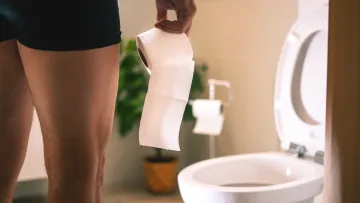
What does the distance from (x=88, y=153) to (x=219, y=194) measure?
594mm

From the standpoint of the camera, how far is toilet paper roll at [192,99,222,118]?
2054 millimetres

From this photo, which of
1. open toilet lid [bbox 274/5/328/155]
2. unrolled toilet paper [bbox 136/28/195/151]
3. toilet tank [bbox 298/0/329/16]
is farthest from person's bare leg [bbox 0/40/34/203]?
toilet tank [bbox 298/0/329/16]

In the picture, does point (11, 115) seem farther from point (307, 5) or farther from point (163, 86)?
point (307, 5)

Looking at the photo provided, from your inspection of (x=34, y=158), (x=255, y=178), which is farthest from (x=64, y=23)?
(x=34, y=158)

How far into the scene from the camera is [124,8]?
8.05ft

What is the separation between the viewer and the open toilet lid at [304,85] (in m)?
1.63

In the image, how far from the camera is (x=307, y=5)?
1799 mm

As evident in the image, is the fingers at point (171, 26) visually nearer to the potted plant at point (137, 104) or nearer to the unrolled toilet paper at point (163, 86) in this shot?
the unrolled toilet paper at point (163, 86)

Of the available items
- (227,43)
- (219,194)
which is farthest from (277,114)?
(227,43)

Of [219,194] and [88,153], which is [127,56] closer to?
[219,194]

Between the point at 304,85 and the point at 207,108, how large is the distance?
0.46 meters

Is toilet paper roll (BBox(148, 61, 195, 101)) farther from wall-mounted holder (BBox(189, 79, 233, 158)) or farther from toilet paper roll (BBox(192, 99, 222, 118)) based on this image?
wall-mounted holder (BBox(189, 79, 233, 158))

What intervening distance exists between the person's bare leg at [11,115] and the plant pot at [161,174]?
4.75 ft

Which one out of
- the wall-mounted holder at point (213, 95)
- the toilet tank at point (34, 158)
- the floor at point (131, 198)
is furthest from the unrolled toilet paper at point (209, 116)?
the toilet tank at point (34, 158)
